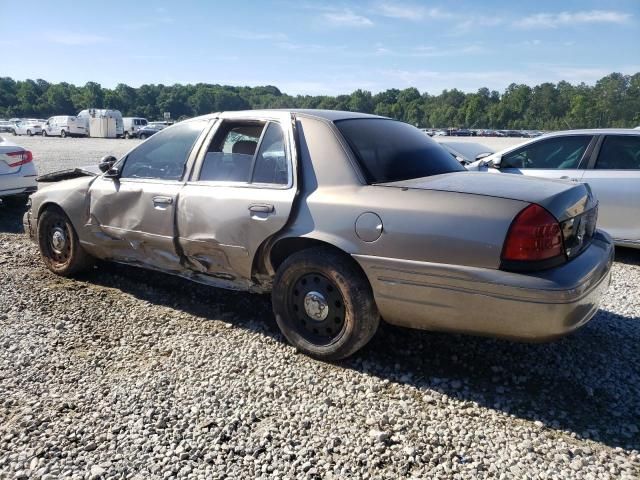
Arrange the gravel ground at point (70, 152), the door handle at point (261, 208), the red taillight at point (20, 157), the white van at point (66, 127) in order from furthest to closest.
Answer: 1. the white van at point (66, 127)
2. the gravel ground at point (70, 152)
3. the red taillight at point (20, 157)
4. the door handle at point (261, 208)

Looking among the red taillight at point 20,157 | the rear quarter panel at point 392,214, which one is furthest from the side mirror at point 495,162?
the red taillight at point 20,157

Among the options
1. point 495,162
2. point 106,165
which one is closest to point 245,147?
point 106,165

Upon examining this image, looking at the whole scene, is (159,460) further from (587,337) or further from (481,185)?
(587,337)

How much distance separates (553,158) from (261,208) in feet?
14.3

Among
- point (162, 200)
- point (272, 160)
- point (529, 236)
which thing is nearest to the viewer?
point (529, 236)

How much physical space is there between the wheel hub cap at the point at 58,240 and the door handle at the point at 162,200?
4.70 feet

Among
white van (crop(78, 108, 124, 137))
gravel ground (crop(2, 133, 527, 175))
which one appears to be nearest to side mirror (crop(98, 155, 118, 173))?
gravel ground (crop(2, 133, 527, 175))

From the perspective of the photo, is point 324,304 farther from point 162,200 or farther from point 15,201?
point 15,201

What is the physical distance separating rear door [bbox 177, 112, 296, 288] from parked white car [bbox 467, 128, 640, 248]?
362 centimetres

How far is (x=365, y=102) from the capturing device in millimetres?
114875

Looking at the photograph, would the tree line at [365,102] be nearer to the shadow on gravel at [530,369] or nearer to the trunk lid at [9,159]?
the trunk lid at [9,159]

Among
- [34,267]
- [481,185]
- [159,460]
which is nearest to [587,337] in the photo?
[481,185]

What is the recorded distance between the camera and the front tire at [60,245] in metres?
4.76

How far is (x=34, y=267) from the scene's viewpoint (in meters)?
5.28
